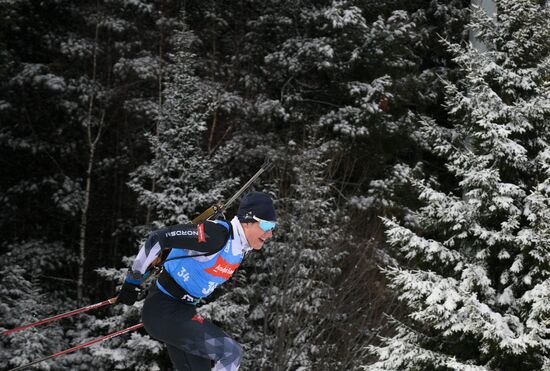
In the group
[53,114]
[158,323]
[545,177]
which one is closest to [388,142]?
[53,114]

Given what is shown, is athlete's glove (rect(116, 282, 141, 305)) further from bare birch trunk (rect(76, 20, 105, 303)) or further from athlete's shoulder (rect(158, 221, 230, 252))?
bare birch trunk (rect(76, 20, 105, 303))

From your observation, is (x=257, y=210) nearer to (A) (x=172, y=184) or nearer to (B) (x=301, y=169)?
(A) (x=172, y=184)

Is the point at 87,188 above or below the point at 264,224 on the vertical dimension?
below

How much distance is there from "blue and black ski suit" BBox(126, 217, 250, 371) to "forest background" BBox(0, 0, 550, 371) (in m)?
3.57

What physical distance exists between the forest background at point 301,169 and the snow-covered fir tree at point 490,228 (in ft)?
0.08

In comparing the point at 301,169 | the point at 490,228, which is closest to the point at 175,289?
the point at 490,228

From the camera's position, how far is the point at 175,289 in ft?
16.0

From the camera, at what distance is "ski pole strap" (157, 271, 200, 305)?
4.88 metres

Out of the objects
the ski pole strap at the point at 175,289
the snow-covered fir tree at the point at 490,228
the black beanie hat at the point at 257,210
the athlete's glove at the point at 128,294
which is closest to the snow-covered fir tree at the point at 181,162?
the snow-covered fir tree at the point at 490,228

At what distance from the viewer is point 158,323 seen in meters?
4.79

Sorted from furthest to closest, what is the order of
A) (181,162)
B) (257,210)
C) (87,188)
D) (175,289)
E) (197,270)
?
(87,188)
(181,162)
(175,289)
(197,270)
(257,210)

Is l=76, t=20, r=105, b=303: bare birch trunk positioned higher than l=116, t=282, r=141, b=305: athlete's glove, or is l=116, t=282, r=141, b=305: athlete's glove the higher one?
l=116, t=282, r=141, b=305: athlete's glove

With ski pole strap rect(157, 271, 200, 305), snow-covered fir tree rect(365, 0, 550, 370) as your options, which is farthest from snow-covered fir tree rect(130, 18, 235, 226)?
ski pole strap rect(157, 271, 200, 305)

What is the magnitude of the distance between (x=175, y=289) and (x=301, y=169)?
913 centimetres
